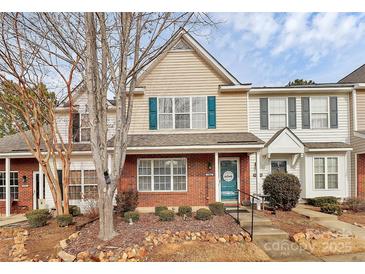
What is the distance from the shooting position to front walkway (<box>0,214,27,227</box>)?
10684 millimetres

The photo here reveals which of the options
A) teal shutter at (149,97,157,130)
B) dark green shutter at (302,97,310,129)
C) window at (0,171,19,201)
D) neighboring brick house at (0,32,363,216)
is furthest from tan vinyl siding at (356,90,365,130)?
window at (0,171,19,201)

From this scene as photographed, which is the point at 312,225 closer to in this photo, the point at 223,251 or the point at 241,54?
the point at 223,251

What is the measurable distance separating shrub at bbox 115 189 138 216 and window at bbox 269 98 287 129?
7.36m

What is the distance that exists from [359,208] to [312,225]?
383cm

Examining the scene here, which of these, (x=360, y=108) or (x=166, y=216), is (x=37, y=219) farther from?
(x=360, y=108)

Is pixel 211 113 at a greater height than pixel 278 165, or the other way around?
pixel 211 113

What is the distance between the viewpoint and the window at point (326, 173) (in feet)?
43.1

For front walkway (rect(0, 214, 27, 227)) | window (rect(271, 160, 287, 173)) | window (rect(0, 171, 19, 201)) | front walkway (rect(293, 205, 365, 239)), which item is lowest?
front walkway (rect(0, 214, 27, 227))

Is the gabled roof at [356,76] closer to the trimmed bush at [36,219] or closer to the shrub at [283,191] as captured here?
the shrub at [283,191]

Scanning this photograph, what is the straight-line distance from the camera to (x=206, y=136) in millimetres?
12578

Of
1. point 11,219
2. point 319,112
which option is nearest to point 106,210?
point 11,219

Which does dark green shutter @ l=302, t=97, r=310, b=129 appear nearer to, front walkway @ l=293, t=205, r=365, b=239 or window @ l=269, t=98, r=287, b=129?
window @ l=269, t=98, r=287, b=129

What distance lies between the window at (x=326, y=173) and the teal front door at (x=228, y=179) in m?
3.92

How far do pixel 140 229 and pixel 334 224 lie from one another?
254 inches
